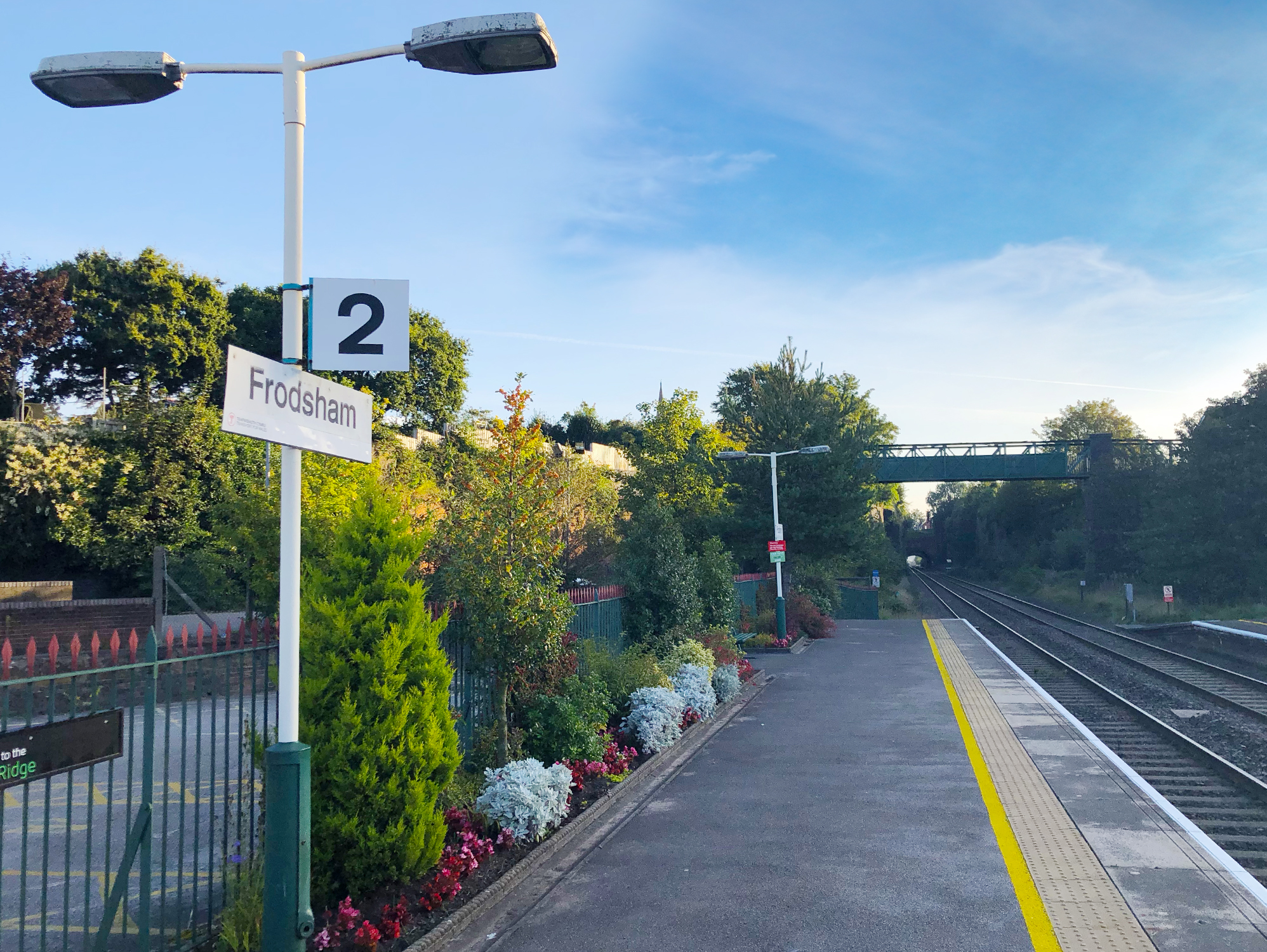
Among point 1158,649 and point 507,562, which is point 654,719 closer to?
point 507,562

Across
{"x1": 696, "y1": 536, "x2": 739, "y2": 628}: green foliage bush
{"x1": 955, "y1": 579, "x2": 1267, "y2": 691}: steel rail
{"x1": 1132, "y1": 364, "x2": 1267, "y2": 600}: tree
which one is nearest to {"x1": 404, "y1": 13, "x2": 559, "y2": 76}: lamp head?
{"x1": 696, "y1": 536, "x2": 739, "y2": 628}: green foliage bush

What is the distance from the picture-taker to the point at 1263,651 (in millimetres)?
23531

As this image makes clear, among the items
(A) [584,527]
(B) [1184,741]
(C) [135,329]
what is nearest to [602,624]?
(B) [1184,741]

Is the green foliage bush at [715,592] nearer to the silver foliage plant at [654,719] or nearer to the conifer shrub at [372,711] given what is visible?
the silver foliage plant at [654,719]

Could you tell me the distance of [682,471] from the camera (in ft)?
106

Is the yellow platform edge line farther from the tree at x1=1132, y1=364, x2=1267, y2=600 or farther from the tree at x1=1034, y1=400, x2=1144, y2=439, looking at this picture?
the tree at x1=1034, y1=400, x2=1144, y2=439

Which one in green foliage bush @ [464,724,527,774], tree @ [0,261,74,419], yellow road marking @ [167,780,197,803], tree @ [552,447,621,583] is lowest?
yellow road marking @ [167,780,197,803]

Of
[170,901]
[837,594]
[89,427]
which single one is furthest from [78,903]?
[837,594]

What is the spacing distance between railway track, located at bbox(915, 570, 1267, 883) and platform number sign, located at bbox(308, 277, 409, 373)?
27.2ft

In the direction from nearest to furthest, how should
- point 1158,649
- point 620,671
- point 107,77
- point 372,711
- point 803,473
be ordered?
point 107,77 → point 372,711 → point 620,671 → point 1158,649 → point 803,473

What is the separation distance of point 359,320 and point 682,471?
2728 centimetres

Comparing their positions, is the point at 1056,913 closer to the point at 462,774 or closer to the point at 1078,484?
the point at 462,774

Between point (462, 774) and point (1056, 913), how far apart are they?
16.9ft

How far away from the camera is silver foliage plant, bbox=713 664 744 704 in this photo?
15.0 meters
